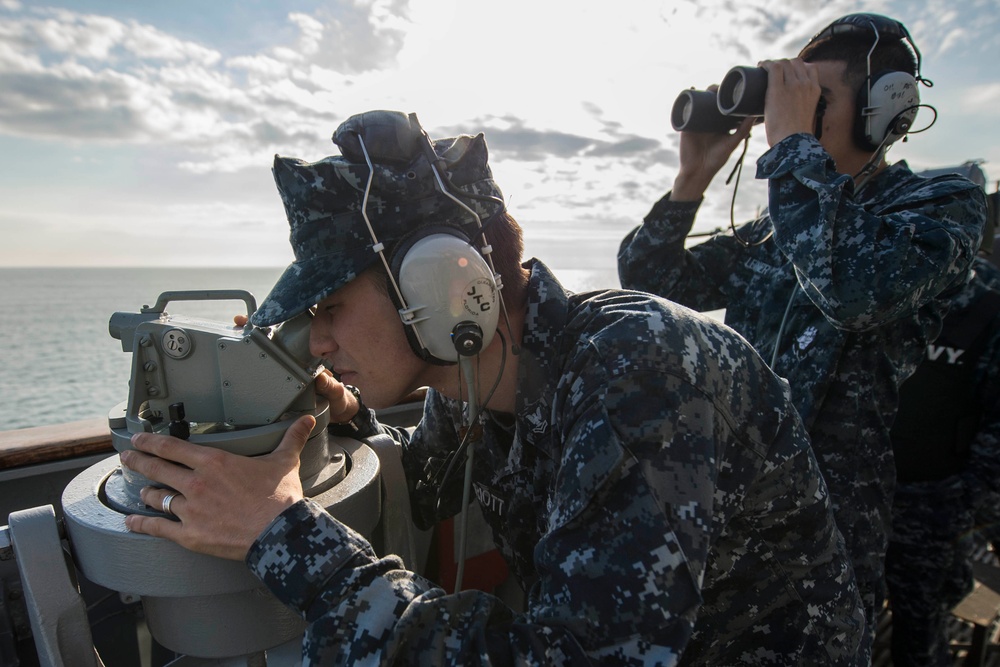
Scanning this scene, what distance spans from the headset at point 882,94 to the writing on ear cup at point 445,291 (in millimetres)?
1465

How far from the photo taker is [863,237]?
1686 mm

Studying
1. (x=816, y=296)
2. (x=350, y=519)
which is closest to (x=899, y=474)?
(x=816, y=296)

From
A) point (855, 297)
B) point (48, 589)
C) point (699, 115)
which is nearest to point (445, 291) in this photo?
point (48, 589)

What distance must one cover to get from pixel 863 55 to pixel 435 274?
1.69m

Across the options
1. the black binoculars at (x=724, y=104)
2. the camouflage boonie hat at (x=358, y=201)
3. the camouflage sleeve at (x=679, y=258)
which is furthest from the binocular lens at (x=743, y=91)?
the camouflage boonie hat at (x=358, y=201)

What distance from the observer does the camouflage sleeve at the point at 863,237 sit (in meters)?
1.64

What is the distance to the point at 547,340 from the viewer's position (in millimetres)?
1327

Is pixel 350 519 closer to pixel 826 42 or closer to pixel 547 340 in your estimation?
pixel 547 340

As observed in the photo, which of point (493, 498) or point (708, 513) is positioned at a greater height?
point (708, 513)

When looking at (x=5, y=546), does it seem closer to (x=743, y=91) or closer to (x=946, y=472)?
(x=743, y=91)

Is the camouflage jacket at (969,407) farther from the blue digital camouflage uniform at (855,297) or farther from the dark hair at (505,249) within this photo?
the dark hair at (505,249)

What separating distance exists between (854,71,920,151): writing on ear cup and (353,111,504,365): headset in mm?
1362

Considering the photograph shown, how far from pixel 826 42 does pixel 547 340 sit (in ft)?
5.07

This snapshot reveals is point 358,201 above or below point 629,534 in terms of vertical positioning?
above
